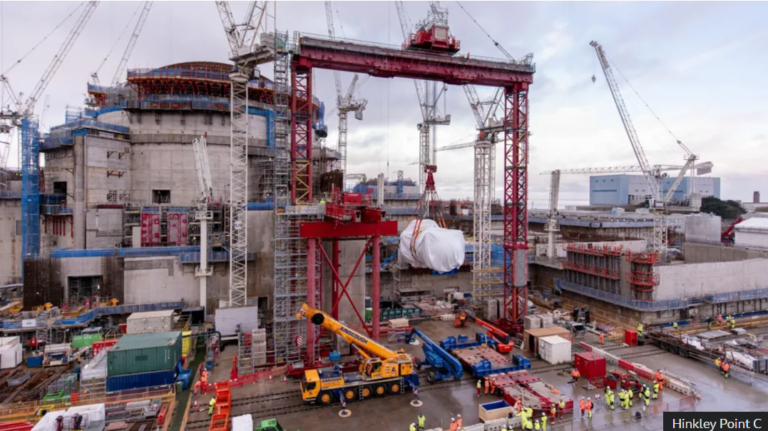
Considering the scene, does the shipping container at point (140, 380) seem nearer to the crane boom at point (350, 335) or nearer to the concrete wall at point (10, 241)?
the crane boom at point (350, 335)

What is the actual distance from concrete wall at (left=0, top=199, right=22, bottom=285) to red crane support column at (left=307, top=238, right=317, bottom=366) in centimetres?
4484

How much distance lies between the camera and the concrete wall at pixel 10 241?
48.1 meters

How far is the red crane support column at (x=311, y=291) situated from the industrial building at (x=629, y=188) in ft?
486

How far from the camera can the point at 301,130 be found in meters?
28.3

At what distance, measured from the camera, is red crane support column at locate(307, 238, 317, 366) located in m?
24.9

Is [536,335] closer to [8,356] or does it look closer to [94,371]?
[94,371]

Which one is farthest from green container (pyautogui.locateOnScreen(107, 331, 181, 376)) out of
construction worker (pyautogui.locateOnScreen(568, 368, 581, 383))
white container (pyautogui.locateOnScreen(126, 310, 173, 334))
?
construction worker (pyautogui.locateOnScreen(568, 368, 581, 383))

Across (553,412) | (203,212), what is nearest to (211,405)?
(203,212)

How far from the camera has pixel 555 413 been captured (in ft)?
63.9

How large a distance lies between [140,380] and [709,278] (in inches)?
1729

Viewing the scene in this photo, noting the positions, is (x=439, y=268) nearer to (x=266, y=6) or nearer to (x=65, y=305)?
(x=266, y=6)

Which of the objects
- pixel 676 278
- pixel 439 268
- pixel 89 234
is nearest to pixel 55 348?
pixel 89 234

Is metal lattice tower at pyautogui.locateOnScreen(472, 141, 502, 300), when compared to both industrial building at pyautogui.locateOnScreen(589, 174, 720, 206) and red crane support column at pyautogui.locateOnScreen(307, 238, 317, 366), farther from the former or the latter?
industrial building at pyautogui.locateOnScreen(589, 174, 720, 206)

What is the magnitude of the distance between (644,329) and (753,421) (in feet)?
50.5
